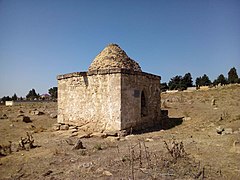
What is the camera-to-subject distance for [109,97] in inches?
343

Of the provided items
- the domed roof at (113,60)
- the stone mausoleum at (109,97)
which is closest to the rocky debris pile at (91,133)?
the stone mausoleum at (109,97)

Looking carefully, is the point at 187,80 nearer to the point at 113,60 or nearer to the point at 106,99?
the point at 113,60

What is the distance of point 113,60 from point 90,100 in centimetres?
297

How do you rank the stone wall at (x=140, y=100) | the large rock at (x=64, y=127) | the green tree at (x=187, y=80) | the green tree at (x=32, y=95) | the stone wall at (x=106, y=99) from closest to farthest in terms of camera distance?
1. the stone wall at (x=106, y=99)
2. the stone wall at (x=140, y=100)
3. the large rock at (x=64, y=127)
4. the green tree at (x=187, y=80)
5. the green tree at (x=32, y=95)

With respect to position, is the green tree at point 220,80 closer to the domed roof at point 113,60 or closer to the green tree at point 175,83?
the green tree at point 175,83

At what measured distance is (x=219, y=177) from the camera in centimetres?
395

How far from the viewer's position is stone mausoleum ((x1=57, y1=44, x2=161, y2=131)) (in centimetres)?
858

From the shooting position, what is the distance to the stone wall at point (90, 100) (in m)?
8.59

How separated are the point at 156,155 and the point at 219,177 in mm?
1660

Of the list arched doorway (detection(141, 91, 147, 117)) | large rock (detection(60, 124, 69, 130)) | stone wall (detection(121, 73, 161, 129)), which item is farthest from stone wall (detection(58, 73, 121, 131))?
arched doorway (detection(141, 91, 147, 117))

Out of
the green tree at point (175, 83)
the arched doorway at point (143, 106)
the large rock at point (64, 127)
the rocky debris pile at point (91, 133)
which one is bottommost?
the rocky debris pile at point (91, 133)

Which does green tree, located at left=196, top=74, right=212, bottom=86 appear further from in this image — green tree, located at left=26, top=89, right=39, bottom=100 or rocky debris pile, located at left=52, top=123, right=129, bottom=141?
rocky debris pile, located at left=52, top=123, right=129, bottom=141

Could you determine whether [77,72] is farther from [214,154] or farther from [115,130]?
[214,154]

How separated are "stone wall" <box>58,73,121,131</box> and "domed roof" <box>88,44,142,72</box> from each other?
64.3 inches
